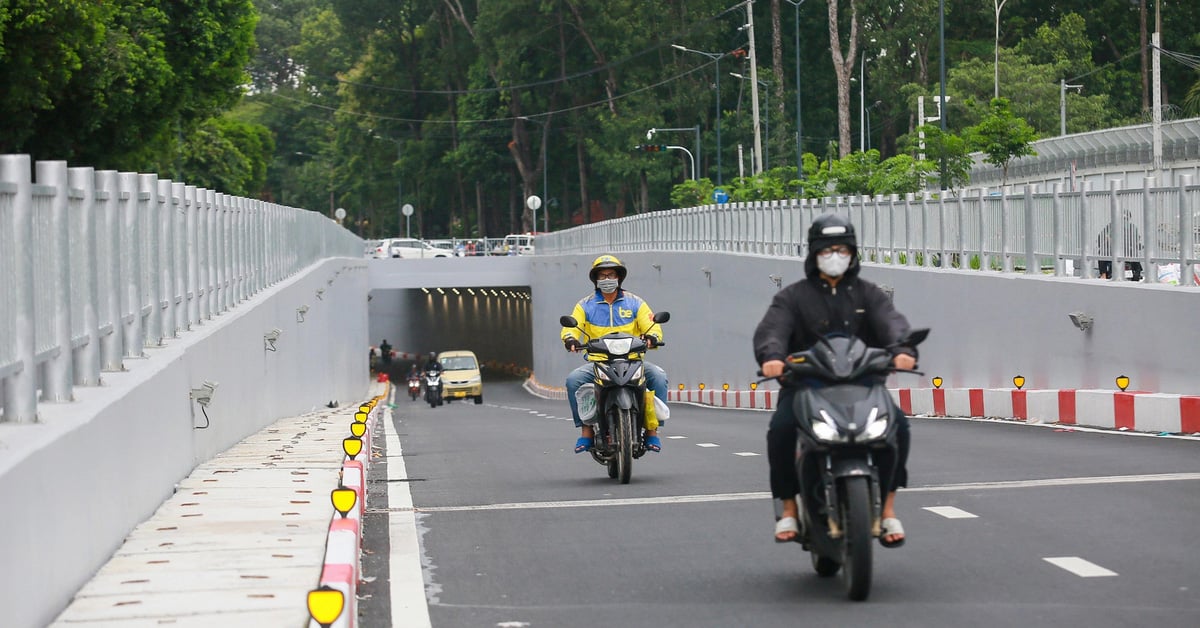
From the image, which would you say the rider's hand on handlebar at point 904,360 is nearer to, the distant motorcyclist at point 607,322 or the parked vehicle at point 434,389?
the distant motorcyclist at point 607,322

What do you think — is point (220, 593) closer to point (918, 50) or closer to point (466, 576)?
point (466, 576)

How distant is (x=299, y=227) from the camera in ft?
116

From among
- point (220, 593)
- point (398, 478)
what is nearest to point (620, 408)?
point (398, 478)

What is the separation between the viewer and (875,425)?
24.8 ft

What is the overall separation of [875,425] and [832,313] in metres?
0.95

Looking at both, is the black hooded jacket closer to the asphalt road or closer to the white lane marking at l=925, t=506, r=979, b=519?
the asphalt road

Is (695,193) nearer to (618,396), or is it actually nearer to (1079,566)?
(618,396)

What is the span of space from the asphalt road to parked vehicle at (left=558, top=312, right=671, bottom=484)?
25 centimetres

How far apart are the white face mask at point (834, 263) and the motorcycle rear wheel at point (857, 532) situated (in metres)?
1.16

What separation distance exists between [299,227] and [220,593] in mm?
28063

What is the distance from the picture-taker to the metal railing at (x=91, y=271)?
805 cm

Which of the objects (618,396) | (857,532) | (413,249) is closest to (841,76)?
(413,249)

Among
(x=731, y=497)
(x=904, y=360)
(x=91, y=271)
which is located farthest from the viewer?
(x=731, y=497)

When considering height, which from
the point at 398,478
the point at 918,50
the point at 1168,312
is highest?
the point at 918,50
